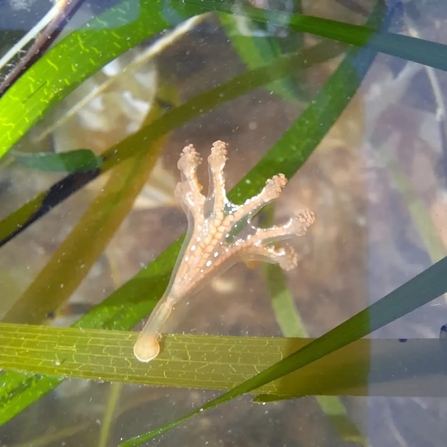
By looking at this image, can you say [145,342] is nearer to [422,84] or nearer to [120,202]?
[120,202]

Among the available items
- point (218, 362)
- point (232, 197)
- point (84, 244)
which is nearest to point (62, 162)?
point (84, 244)

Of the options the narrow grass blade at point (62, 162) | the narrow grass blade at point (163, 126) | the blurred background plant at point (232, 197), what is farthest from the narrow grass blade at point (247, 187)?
the narrow grass blade at point (62, 162)

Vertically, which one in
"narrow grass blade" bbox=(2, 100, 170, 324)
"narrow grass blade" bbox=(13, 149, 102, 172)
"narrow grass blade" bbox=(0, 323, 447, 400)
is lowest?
"narrow grass blade" bbox=(0, 323, 447, 400)

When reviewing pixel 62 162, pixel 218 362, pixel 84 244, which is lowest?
pixel 218 362

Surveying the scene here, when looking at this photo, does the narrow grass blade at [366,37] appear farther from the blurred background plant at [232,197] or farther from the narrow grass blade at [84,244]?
the narrow grass blade at [84,244]

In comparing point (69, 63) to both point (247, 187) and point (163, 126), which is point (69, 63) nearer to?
point (163, 126)

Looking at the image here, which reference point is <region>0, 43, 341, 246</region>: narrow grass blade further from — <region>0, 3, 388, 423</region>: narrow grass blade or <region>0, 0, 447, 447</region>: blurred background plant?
<region>0, 3, 388, 423</region>: narrow grass blade

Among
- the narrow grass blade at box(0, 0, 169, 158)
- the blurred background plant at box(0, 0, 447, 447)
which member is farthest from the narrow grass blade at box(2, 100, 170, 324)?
the narrow grass blade at box(0, 0, 169, 158)

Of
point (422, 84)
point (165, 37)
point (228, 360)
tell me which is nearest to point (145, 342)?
point (228, 360)
